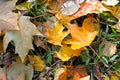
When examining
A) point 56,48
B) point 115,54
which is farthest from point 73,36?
point 115,54

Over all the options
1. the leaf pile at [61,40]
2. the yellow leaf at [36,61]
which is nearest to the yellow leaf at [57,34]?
the leaf pile at [61,40]

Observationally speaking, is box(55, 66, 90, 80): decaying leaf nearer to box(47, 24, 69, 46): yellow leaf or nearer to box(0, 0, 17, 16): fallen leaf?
box(47, 24, 69, 46): yellow leaf

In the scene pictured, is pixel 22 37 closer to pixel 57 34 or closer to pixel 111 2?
pixel 57 34

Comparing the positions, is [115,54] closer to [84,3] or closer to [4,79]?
[84,3]

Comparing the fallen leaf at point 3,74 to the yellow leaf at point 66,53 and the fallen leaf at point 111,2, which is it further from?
the fallen leaf at point 111,2

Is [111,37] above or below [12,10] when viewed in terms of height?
below

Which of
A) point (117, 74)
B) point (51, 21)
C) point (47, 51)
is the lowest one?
point (117, 74)

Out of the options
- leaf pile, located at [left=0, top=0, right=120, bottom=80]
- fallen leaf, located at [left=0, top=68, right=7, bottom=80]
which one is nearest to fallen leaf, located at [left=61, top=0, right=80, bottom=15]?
leaf pile, located at [left=0, top=0, right=120, bottom=80]
